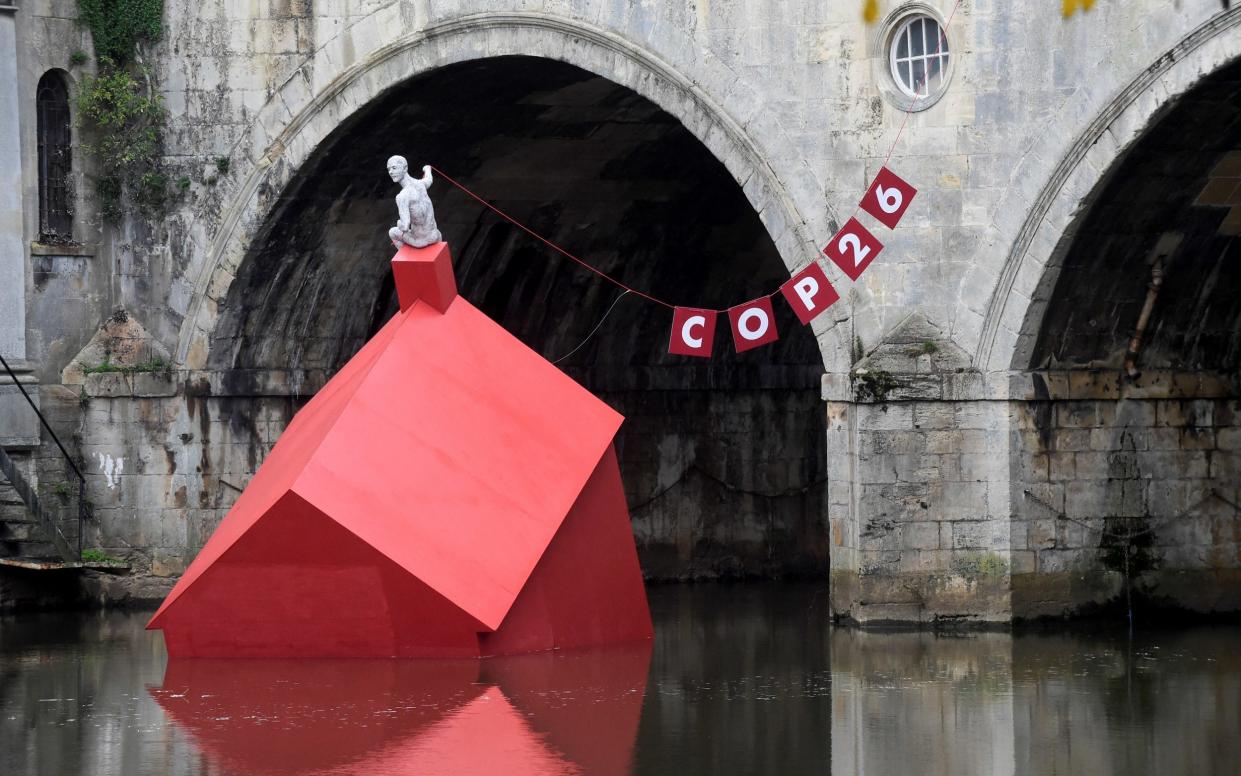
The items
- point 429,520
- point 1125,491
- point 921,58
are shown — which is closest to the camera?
point 429,520

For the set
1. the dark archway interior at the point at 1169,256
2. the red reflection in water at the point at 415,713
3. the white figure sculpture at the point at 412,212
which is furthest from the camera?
the white figure sculpture at the point at 412,212

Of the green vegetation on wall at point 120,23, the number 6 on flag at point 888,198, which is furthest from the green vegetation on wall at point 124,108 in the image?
the number 6 on flag at point 888,198

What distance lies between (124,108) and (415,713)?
8431mm

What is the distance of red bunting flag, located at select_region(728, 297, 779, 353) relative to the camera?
16.1 metres

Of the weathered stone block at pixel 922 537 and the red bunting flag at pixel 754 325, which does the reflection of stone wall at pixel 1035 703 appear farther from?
the red bunting flag at pixel 754 325

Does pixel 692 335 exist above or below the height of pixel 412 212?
below

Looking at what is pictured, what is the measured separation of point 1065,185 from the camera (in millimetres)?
15375

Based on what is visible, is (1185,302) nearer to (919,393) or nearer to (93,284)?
(919,393)

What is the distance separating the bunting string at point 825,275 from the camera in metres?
15.9

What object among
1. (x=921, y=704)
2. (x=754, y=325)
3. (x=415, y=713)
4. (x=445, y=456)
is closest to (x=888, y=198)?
(x=754, y=325)

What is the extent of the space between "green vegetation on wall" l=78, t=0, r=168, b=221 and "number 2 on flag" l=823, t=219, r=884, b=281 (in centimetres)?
645

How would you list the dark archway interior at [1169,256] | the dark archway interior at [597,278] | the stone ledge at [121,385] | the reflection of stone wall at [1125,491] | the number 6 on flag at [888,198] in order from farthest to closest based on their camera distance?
the stone ledge at [121,385]
the dark archway interior at [597,278]
the reflection of stone wall at [1125,491]
the number 6 on flag at [888,198]
the dark archway interior at [1169,256]

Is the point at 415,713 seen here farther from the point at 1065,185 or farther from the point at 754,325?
the point at 1065,185

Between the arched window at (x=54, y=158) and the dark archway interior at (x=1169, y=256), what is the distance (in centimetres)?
843
